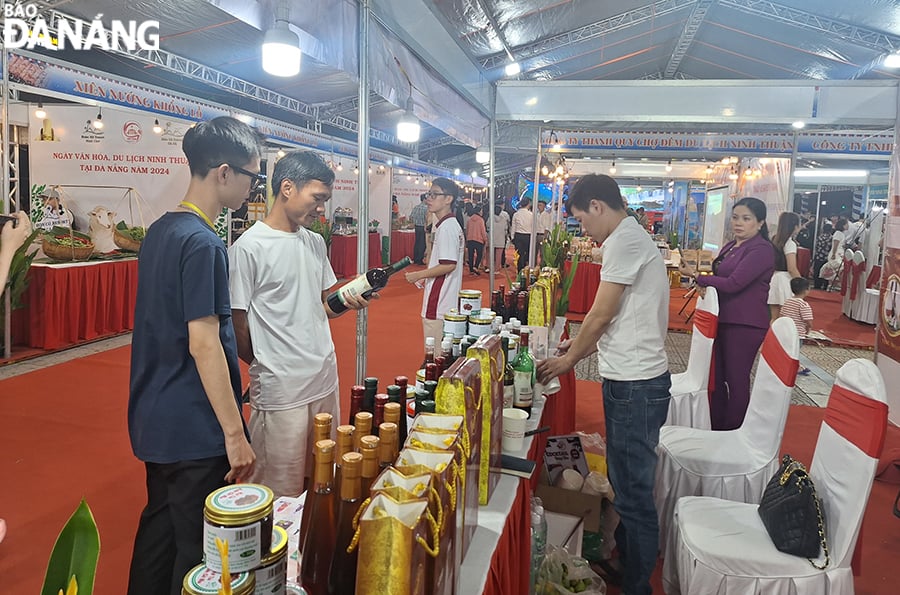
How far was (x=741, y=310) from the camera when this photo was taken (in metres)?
3.11

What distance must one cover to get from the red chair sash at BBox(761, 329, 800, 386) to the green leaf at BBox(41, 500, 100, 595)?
215 cm

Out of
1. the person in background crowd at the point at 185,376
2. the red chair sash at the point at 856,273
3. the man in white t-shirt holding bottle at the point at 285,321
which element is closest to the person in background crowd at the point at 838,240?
the red chair sash at the point at 856,273

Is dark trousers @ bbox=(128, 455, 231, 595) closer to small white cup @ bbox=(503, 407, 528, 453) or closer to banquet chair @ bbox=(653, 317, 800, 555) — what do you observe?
small white cup @ bbox=(503, 407, 528, 453)

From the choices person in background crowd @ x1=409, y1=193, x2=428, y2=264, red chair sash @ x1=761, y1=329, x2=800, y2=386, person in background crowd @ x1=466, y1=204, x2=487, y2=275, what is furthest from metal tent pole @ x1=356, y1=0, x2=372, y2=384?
person in background crowd @ x1=409, y1=193, x2=428, y2=264

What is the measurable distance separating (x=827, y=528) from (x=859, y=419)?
0.33 metres

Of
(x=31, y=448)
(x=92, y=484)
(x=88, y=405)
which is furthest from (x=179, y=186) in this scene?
(x=92, y=484)

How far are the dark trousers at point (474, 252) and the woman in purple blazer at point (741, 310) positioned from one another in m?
9.30

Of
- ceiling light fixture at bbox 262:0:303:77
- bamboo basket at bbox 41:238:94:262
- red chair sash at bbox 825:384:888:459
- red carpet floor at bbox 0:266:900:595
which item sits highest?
ceiling light fixture at bbox 262:0:303:77

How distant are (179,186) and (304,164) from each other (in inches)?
203

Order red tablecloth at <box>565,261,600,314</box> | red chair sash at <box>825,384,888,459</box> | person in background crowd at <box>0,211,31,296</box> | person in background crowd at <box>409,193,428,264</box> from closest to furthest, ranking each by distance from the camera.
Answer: person in background crowd at <box>0,211,31,296</box>, red chair sash at <box>825,384,888,459</box>, red tablecloth at <box>565,261,600,314</box>, person in background crowd at <box>409,193,428,264</box>

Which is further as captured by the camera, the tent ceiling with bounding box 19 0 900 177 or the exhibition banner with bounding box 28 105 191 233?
the exhibition banner with bounding box 28 105 191 233

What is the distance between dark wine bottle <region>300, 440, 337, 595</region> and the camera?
2.93 feet

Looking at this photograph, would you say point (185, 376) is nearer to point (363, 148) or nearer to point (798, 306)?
point (363, 148)

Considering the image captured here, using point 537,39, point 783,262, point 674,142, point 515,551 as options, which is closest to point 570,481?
point 515,551
